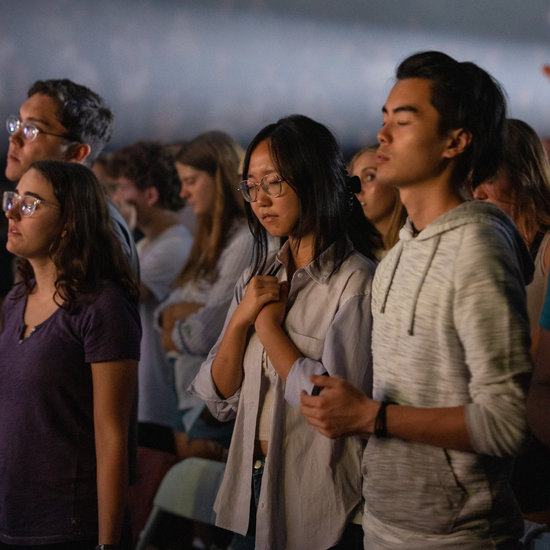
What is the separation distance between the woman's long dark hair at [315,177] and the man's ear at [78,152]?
988 mm

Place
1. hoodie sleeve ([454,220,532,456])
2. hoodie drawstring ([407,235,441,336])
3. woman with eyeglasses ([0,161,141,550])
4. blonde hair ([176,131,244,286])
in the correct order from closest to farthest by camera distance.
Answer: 1. hoodie sleeve ([454,220,532,456])
2. hoodie drawstring ([407,235,441,336])
3. woman with eyeglasses ([0,161,141,550])
4. blonde hair ([176,131,244,286])

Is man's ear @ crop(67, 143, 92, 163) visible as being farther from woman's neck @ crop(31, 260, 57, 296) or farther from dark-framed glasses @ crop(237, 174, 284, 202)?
dark-framed glasses @ crop(237, 174, 284, 202)

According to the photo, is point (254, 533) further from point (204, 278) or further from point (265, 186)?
point (204, 278)

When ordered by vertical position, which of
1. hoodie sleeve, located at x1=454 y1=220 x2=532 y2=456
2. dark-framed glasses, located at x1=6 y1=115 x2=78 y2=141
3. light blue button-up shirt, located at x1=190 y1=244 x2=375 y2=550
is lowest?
light blue button-up shirt, located at x1=190 y1=244 x2=375 y2=550

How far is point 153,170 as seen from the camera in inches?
137

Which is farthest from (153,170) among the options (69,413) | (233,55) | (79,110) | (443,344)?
(443,344)

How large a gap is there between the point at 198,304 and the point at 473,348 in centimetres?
198

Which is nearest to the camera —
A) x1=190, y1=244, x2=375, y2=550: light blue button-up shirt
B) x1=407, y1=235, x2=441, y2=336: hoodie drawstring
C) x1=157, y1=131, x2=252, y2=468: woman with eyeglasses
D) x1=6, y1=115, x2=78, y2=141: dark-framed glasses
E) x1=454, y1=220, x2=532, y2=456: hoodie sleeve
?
x1=454, y1=220, x2=532, y2=456: hoodie sleeve

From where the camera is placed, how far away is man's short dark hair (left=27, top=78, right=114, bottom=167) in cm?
229

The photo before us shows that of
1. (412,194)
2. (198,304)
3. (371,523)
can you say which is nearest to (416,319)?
(412,194)

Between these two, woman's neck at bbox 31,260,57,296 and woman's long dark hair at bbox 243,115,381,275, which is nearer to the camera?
woman's long dark hair at bbox 243,115,381,275

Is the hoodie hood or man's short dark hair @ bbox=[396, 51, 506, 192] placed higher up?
man's short dark hair @ bbox=[396, 51, 506, 192]

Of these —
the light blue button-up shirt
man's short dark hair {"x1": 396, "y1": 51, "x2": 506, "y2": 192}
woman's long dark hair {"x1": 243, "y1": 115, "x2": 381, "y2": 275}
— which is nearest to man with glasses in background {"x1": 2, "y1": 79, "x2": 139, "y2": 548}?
woman's long dark hair {"x1": 243, "y1": 115, "x2": 381, "y2": 275}

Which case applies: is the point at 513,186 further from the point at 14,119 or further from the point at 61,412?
the point at 14,119
